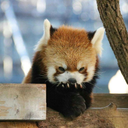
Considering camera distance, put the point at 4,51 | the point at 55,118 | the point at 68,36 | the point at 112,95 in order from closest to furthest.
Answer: the point at 55,118
the point at 68,36
the point at 112,95
the point at 4,51

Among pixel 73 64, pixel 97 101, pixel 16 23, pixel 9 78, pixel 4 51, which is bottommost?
pixel 9 78

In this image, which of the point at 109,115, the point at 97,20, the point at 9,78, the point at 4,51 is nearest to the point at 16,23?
the point at 4,51

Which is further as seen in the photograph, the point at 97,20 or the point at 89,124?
the point at 97,20

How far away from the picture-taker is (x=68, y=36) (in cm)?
226

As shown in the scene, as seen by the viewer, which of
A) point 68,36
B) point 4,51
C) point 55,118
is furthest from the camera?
point 4,51

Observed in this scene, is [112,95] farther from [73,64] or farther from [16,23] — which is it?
[16,23]

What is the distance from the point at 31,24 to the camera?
221 inches

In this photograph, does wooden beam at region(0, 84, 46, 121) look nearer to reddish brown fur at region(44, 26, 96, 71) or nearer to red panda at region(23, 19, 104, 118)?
red panda at region(23, 19, 104, 118)

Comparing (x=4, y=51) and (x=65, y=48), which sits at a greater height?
(x=65, y=48)

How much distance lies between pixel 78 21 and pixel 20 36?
1.24 meters

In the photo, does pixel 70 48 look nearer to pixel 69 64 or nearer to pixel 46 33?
pixel 69 64

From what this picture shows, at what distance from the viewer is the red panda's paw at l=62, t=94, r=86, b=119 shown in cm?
182

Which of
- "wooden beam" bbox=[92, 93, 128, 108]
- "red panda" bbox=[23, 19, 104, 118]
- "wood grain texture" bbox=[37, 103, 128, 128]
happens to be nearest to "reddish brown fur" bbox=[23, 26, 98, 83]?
"red panda" bbox=[23, 19, 104, 118]

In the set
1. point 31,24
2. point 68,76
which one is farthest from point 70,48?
point 31,24
